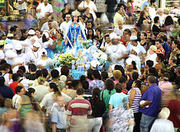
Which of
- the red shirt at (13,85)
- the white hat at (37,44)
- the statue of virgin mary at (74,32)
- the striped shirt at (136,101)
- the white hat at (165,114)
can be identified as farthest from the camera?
the statue of virgin mary at (74,32)

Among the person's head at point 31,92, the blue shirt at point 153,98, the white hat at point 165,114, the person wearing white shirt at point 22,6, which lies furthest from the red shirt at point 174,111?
the person wearing white shirt at point 22,6

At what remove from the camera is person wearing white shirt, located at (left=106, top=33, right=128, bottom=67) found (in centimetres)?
1495

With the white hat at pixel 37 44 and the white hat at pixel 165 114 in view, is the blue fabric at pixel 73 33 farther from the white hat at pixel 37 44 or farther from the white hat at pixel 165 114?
the white hat at pixel 165 114

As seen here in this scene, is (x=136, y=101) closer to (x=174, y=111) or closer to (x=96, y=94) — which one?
(x=96, y=94)

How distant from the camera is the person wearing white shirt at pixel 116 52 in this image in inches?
589

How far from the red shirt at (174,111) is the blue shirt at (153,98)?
0.76 metres

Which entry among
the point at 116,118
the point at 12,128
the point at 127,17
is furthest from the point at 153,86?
the point at 127,17

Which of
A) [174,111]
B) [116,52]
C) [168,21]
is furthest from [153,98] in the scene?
[168,21]

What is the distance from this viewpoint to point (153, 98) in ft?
32.6

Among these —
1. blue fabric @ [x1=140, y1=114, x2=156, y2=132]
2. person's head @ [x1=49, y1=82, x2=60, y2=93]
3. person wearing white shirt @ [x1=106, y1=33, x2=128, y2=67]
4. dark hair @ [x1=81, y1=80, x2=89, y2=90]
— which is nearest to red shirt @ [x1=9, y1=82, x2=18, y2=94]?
person's head @ [x1=49, y1=82, x2=60, y2=93]

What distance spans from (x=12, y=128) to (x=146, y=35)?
10.0 metres

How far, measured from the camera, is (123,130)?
9469 mm

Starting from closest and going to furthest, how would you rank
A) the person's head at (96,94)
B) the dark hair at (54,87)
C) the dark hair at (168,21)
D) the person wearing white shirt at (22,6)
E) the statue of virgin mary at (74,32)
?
1. the person's head at (96,94)
2. the dark hair at (54,87)
3. the statue of virgin mary at (74,32)
4. the dark hair at (168,21)
5. the person wearing white shirt at (22,6)

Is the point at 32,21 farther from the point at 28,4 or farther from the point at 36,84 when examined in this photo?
the point at 36,84
